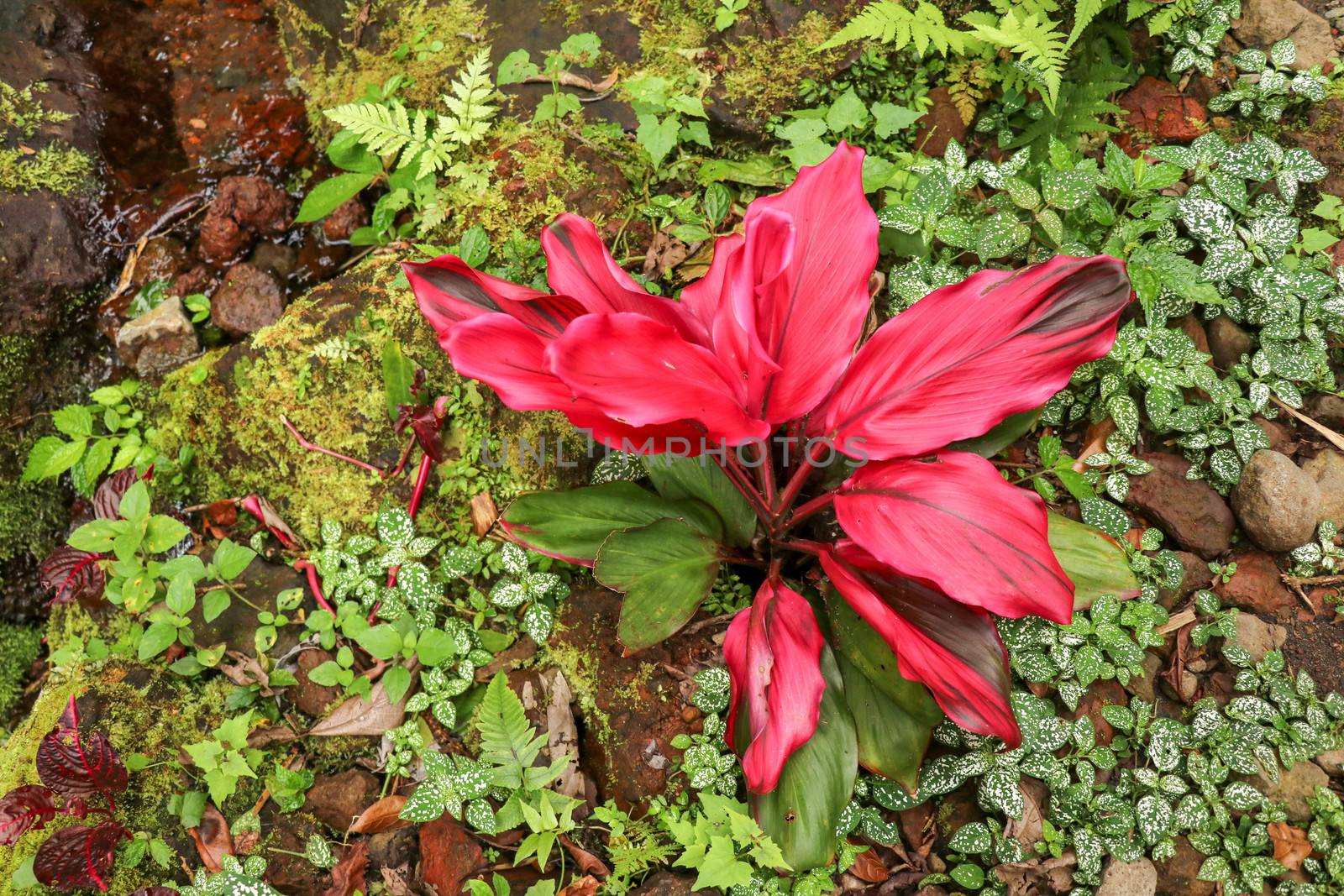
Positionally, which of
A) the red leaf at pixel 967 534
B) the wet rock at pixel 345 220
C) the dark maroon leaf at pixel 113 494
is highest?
the red leaf at pixel 967 534

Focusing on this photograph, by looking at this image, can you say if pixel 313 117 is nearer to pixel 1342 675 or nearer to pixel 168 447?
pixel 168 447

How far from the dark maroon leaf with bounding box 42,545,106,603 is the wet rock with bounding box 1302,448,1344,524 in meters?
3.44

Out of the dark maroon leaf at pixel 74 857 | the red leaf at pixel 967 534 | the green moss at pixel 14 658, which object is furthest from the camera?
the green moss at pixel 14 658

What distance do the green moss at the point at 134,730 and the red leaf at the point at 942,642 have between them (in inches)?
70.6

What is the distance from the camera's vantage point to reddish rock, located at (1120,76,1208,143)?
98.6 inches

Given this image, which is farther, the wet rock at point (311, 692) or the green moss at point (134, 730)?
the wet rock at point (311, 692)

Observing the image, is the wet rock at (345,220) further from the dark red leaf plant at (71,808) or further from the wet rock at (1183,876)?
the wet rock at (1183,876)

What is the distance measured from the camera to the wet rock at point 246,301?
9.36 feet

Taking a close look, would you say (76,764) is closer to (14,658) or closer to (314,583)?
(314,583)

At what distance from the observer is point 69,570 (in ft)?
7.49

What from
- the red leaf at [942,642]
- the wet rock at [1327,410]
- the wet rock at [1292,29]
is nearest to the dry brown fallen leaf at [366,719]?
the red leaf at [942,642]

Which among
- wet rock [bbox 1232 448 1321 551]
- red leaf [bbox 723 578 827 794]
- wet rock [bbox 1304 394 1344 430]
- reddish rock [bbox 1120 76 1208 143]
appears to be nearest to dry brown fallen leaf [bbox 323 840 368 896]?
red leaf [bbox 723 578 827 794]

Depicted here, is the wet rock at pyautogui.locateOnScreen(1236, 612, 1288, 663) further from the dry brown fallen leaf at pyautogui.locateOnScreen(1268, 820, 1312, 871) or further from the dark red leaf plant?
the dark red leaf plant

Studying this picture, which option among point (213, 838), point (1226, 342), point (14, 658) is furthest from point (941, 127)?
point (14, 658)
